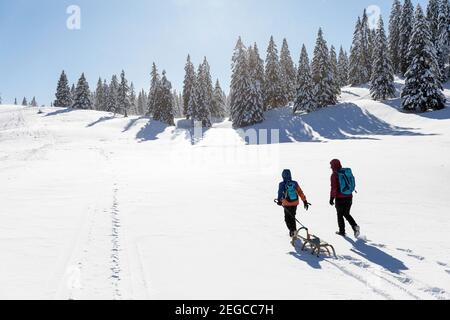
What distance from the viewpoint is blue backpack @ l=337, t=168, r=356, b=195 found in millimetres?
9672

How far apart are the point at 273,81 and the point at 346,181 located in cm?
6057

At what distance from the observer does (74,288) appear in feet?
19.7

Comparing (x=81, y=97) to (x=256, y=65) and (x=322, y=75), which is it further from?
(x=322, y=75)

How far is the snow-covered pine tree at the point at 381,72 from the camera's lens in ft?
184

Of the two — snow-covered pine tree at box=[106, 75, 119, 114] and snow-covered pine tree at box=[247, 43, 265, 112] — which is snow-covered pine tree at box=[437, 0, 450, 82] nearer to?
→ snow-covered pine tree at box=[247, 43, 265, 112]

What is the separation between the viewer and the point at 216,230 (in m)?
10.3

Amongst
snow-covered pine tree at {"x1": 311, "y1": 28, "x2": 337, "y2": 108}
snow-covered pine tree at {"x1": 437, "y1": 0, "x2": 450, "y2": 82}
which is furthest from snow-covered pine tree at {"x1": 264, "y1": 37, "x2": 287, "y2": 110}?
snow-covered pine tree at {"x1": 437, "y1": 0, "x2": 450, "y2": 82}

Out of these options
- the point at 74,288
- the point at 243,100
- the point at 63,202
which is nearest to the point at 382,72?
the point at 243,100

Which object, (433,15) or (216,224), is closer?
(216,224)

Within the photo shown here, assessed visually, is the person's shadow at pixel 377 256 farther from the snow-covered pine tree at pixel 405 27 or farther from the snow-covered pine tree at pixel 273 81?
the snow-covered pine tree at pixel 405 27

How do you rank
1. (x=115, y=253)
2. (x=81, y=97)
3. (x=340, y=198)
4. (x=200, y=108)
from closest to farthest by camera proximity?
(x=115, y=253)
(x=340, y=198)
(x=200, y=108)
(x=81, y=97)

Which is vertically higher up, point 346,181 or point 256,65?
point 256,65

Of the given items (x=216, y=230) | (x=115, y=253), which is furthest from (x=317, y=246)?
(x=115, y=253)

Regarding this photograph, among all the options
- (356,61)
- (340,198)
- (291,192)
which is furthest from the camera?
(356,61)
